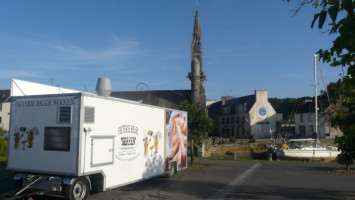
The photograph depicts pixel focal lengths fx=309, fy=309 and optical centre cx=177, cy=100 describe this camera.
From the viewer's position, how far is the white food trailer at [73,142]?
26.7 ft

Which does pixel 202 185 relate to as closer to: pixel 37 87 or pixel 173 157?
pixel 173 157

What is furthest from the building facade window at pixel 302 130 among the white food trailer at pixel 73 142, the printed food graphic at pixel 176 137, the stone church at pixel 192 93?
the white food trailer at pixel 73 142

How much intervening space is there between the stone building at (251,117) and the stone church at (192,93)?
8906mm

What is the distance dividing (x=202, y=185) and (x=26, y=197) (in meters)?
6.25

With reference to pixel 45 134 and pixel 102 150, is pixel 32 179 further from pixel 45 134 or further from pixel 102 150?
pixel 102 150

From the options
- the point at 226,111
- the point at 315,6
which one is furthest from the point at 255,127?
the point at 315,6

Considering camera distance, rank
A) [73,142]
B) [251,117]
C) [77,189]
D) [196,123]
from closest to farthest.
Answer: [73,142] < [77,189] < [196,123] < [251,117]

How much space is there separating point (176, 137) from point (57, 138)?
6475 millimetres

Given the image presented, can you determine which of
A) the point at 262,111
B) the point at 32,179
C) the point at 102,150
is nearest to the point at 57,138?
the point at 102,150

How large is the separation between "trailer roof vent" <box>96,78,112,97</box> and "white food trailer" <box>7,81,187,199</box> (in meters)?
0.99

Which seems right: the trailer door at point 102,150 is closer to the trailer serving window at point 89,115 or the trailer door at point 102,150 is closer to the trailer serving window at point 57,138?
the trailer serving window at point 89,115

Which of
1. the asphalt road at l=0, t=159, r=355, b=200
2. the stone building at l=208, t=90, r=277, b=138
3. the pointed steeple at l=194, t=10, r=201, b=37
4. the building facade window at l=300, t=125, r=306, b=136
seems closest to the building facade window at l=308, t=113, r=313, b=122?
the building facade window at l=300, t=125, r=306, b=136

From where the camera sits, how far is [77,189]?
826cm

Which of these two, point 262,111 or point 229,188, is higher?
point 262,111
